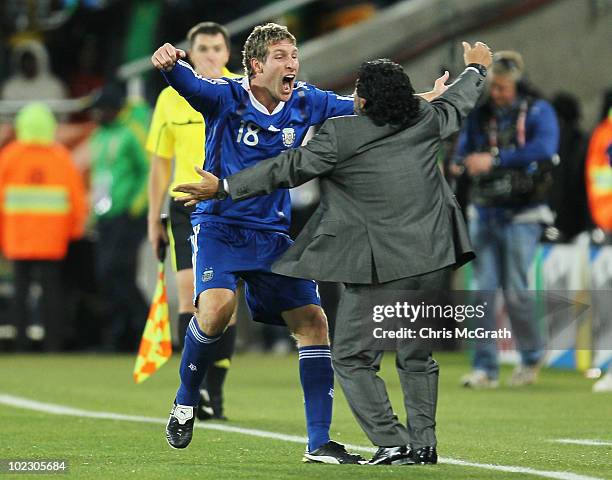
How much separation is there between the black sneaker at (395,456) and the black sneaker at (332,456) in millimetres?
176

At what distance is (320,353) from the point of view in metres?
8.39

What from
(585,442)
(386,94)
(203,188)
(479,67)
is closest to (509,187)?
(585,442)

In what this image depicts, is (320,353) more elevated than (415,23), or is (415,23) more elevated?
(415,23)

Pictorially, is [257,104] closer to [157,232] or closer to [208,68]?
[208,68]

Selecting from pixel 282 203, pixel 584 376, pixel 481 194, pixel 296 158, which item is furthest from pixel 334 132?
pixel 584 376

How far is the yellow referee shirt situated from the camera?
10570 millimetres

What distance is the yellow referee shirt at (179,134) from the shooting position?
10.6 meters

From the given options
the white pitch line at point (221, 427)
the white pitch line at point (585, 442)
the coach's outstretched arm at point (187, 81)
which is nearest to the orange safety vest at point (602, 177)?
the white pitch line at point (221, 427)

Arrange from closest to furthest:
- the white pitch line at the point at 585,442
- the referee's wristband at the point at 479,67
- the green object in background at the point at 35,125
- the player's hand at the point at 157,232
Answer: the referee's wristband at the point at 479,67, the white pitch line at the point at 585,442, the player's hand at the point at 157,232, the green object in background at the point at 35,125

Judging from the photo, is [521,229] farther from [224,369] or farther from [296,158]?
[296,158]

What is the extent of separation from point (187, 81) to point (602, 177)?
6744mm

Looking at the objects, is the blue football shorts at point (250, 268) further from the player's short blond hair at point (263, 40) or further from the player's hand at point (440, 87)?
the player's hand at point (440, 87)

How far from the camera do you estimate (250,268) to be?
8.48 meters

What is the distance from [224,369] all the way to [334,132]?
3.01 meters
